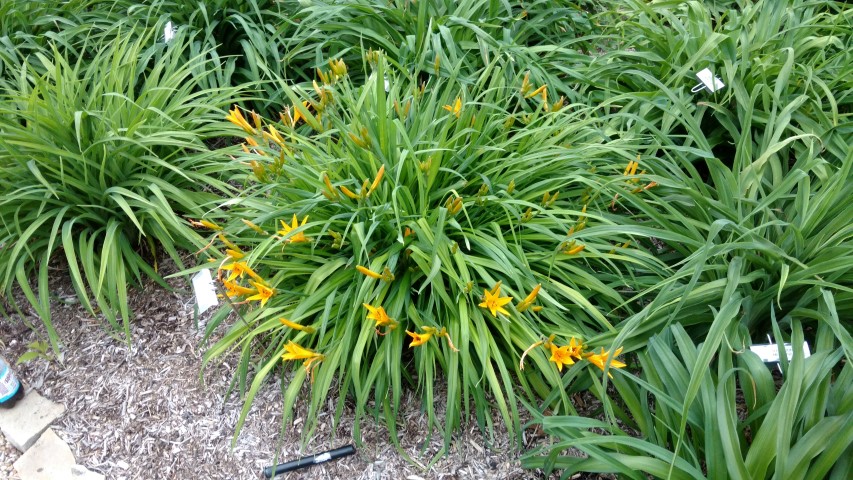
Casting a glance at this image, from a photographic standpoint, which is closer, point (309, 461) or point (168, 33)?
point (309, 461)

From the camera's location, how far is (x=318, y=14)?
2492 mm

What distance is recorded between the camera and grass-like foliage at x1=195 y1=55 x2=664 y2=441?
162 cm

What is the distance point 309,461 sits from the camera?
169cm

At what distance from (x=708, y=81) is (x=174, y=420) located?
204cm

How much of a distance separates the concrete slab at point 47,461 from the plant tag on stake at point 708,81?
7.62ft

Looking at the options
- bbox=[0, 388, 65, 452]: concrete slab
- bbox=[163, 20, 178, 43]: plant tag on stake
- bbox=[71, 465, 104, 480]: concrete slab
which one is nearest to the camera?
bbox=[71, 465, 104, 480]: concrete slab

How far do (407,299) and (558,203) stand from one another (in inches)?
22.1

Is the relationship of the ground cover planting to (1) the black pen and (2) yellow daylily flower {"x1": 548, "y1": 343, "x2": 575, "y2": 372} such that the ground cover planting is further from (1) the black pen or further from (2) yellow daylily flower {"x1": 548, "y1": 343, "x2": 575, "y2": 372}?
(1) the black pen

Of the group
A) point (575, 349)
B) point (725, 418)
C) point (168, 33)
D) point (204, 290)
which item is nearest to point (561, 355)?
point (575, 349)

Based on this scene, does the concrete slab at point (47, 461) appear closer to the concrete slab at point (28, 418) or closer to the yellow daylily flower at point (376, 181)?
the concrete slab at point (28, 418)

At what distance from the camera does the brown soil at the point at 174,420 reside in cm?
171

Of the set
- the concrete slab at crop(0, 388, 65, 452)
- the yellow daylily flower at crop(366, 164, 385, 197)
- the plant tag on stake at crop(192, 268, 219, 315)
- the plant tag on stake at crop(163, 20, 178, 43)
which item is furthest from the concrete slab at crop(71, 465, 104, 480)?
the plant tag on stake at crop(163, 20, 178, 43)

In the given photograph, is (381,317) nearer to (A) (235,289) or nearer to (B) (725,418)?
(A) (235,289)

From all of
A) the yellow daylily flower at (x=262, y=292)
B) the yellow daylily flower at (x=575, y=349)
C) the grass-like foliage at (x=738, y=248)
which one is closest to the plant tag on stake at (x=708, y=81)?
the grass-like foliage at (x=738, y=248)
